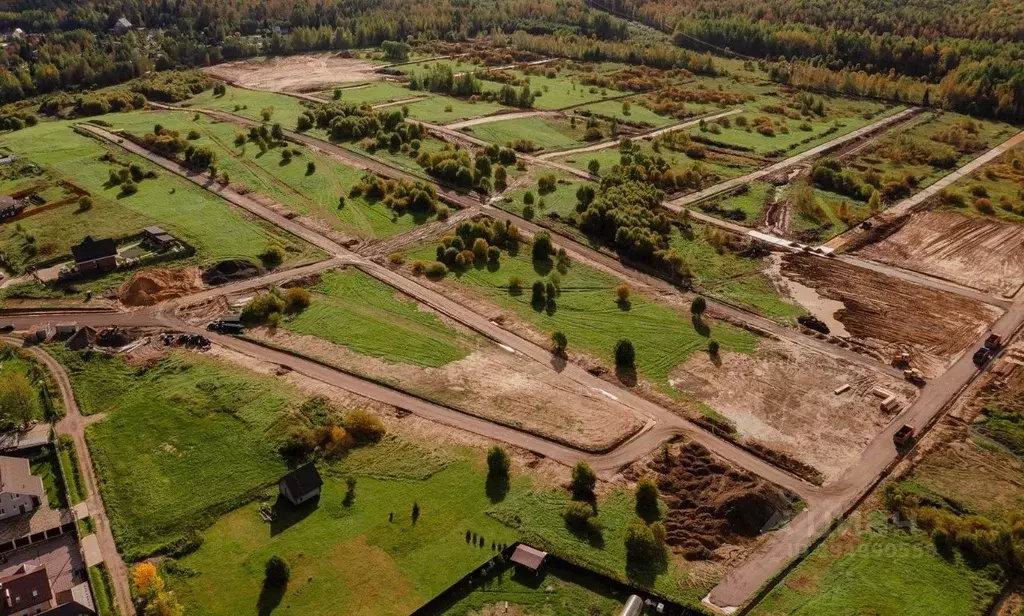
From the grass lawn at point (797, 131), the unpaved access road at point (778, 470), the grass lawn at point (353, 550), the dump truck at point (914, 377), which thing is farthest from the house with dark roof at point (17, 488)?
the grass lawn at point (797, 131)

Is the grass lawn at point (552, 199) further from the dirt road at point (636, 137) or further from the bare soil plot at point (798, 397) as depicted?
the bare soil plot at point (798, 397)

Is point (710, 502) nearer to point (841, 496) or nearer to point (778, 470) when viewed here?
point (778, 470)

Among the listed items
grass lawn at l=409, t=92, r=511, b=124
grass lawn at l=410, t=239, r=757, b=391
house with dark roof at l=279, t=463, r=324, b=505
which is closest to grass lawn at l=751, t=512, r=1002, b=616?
grass lawn at l=410, t=239, r=757, b=391

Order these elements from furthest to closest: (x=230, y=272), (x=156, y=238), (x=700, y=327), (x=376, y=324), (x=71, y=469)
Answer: (x=156, y=238) → (x=230, y=272) → (x=700, y=327) → (x=376, y=324) → (x=71, y=469)

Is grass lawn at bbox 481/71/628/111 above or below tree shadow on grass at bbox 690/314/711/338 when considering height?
above

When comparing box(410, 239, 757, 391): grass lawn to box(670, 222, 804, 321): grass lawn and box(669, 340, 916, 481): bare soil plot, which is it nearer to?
box(669, 340, 916, 481): bare soil plot

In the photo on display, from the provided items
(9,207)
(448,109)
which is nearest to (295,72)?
(448,109)

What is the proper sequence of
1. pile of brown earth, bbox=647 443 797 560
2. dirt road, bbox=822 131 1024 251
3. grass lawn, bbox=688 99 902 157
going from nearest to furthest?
pile of brown earth, bbox=647 443 797 560 < dirt road, bbox=822 131 1024 251 < grass lawn, bbox=688 99 902 157
